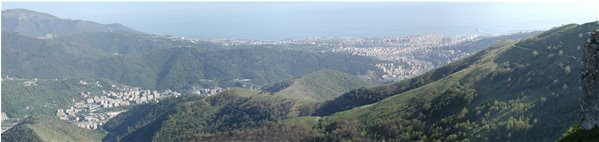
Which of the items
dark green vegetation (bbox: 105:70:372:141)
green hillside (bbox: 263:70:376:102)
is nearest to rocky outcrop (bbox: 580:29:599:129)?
dark green vegetation (bbox: 105:70:372:141)

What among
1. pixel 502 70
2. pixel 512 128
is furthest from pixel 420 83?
pixel 512 128

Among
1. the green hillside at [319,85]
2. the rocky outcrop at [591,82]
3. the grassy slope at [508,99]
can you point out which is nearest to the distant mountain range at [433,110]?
the grassy slope at [508,99]

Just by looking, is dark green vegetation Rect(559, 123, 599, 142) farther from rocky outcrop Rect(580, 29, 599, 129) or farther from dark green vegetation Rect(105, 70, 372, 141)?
dark green vegetation Rect(105, 70, 372, 141)

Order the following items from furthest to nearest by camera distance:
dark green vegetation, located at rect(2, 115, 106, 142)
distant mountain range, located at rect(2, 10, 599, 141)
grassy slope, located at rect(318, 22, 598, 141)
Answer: dark green vegetation, located at rect(2, 115, 106, 142)
distant mountain range, located at rect(2, 10, 599, 141)
grassy slope, located at rect(318, 22, 598, 141)

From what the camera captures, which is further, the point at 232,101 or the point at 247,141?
the point at 232,101

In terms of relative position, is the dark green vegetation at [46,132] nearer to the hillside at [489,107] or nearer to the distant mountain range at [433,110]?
the distant mountain range at [433,110]

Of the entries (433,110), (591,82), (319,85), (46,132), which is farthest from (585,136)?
(319,85)

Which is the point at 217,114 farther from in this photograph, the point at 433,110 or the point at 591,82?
the point at 591,82

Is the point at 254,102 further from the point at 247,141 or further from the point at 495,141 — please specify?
the point at 495,141
